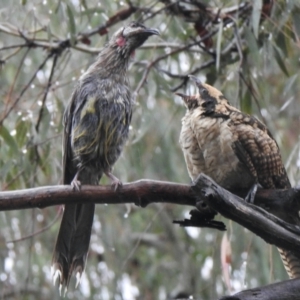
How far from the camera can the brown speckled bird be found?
2.93 m

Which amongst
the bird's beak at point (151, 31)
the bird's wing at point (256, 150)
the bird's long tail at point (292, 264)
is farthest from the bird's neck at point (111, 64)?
the bird's long tail at point (292, 264)

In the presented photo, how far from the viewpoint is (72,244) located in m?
3.26

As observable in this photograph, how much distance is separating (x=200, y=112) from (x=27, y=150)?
1069 mm

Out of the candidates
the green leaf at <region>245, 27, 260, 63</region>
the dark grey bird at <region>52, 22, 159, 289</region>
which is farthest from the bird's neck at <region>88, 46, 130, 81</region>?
the green leaf at <region>245, 27, 260, 63</region>

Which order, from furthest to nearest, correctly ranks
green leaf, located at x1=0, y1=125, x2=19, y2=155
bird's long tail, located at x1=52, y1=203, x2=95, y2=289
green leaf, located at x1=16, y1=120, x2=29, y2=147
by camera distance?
1. green leaf, located at x1=16, y1=120, x2=29, y2=147
2. green leaf, located at x1=0, y1=125, x2=19, y2=155
3. bird's long tail, located at x1=52, y1=203, x2=95, y2=289

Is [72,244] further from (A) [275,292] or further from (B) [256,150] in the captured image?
(A) [275,292]

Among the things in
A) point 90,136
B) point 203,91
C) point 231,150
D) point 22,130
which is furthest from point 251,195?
point 22,130

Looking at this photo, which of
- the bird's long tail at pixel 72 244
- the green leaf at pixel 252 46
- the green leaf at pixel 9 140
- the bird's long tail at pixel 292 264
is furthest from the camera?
the green leaf at pixel 9 140

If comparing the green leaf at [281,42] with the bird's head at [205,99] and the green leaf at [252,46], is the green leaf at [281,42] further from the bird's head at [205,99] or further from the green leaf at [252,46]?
the bird's head at [205,99]

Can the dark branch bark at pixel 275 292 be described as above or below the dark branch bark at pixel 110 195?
below

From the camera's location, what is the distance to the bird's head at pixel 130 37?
348 cm

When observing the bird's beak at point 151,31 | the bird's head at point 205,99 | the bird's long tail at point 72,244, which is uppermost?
the bird's beak at point 151,31

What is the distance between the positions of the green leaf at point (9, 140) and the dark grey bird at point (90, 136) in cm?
38

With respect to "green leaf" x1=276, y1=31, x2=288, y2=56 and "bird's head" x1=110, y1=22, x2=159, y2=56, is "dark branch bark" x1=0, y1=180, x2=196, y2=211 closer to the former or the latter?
"bird's head" x1=110, y1=22, x2=159, y2=56
